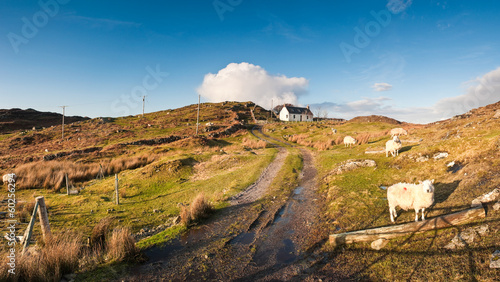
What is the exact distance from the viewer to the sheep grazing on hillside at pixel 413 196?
8.63 meters

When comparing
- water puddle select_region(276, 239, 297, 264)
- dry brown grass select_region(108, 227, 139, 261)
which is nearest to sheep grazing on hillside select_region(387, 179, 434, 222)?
water puddle select_region(276, 239, 297, 264)

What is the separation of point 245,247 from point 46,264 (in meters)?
6.73

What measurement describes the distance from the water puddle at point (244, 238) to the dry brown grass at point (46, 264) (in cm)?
590

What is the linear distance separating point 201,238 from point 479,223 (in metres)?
10.4

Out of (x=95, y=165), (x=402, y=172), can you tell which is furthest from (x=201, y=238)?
(x=95, y=165)

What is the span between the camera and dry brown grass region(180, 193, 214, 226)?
1226 centimetres

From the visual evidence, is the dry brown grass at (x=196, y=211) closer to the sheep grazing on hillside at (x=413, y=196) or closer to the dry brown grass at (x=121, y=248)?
the dry brown grass at (x=121, y=248)

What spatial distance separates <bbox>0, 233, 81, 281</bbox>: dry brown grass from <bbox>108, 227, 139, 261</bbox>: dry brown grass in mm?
1085

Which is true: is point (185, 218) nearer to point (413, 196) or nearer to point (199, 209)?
point (199, 209)

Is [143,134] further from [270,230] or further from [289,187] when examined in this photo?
[270,230]

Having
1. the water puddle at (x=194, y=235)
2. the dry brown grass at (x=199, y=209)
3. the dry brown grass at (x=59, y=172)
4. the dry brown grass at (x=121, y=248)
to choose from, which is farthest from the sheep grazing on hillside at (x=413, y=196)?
the dry brown grass at (x=59, y=172)

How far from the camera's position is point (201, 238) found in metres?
10.7

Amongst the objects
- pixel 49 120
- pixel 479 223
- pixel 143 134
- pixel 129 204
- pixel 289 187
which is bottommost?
pixel 129 204

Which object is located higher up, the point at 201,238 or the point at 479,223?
the point at 479,223
